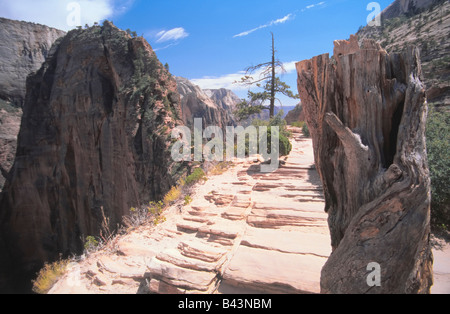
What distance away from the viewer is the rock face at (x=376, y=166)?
2.08 m

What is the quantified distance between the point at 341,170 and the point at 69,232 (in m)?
25.2

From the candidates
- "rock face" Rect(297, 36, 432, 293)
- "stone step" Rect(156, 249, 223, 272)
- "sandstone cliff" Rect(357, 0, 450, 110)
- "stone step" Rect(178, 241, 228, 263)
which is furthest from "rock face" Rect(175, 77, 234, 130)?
"rock face" Rect(297, 36, 432, 293)

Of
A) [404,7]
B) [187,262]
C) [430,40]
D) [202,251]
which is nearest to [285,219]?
[202,251]

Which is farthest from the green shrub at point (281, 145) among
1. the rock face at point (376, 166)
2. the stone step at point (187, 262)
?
the rock face at point (376, 166)

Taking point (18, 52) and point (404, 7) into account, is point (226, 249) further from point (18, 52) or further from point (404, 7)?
point (18, 52)

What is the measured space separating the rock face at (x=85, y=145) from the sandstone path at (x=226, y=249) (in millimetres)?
7267

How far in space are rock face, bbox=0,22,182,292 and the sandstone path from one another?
7267 mm

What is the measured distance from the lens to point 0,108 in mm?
34531

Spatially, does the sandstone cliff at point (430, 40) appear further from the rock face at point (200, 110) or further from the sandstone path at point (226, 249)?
the rock face at point (200, 110)

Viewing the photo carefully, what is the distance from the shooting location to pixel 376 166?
2328 millimetres

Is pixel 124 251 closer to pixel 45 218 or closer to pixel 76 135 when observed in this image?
pixel 76 135

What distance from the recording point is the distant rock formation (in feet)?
108

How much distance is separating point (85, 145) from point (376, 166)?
72.9ft

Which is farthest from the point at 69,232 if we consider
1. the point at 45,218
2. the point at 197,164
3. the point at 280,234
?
the point at 280,234
